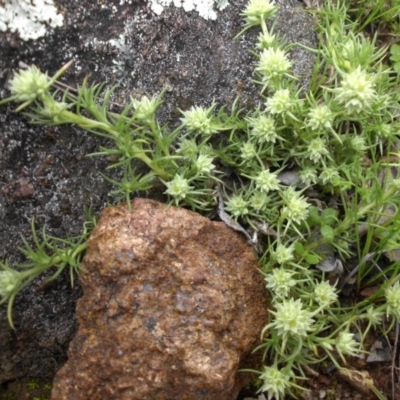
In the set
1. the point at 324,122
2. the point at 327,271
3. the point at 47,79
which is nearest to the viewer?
the point at 47,79

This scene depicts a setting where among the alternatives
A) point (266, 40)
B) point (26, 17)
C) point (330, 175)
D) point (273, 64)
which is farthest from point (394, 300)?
point (26, 17)

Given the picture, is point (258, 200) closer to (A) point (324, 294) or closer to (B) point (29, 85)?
(A) point (324, 294)

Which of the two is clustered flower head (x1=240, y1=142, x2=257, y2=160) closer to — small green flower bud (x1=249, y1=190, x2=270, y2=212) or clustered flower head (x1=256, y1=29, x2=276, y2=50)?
small green flower bud (x1=249, y1=190, x2=270, y2=212)

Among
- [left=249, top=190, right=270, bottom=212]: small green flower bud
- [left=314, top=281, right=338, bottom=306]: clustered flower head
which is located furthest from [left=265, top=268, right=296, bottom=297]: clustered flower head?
[left=249, top=190, right=270, bottom=212]: small green flower bud

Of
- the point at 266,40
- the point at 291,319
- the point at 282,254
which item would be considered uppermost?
the point at 266,40

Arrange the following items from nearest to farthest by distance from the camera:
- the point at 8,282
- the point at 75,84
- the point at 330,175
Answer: the point at 8,282 < the point at 75,84 < the point at 330,175

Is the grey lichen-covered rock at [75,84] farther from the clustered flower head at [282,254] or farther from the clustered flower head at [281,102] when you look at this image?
the clustered flower head at [282,254]

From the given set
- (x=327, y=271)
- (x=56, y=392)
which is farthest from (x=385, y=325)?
(x=56, y=392)

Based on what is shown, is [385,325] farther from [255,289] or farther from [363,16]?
[363,16]
